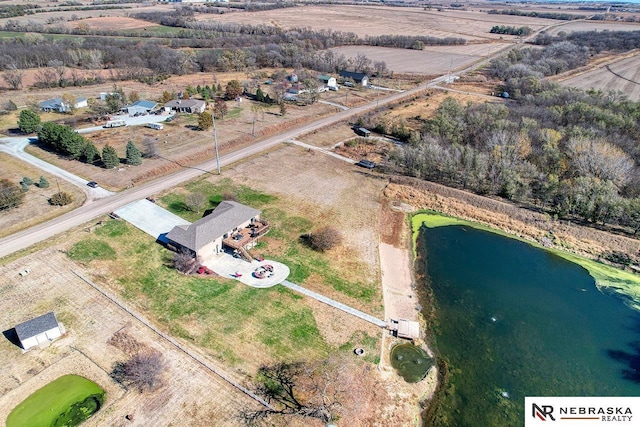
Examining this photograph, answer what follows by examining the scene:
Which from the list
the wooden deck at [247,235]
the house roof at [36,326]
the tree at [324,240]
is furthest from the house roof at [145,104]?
the house roof at [36,326]

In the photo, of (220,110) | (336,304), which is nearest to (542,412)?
(336,304)

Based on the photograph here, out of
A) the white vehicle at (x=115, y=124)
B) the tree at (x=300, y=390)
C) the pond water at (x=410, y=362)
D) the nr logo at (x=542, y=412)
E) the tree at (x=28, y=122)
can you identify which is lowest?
the pond water at (x=410, y=362)

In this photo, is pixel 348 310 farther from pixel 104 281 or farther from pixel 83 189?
pixel 83 189

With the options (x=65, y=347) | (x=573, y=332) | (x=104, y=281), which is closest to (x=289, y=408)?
(x=65, y=347)

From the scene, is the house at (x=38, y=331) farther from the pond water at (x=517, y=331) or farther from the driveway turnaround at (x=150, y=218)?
the pond water at (x=517, y=331)

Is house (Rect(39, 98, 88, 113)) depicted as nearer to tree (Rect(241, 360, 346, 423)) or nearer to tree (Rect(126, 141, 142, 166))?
tree (Rect(126, 141, 142, 166))

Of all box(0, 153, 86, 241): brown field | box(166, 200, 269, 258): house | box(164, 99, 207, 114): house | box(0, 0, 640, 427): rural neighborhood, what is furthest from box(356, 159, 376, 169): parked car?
box(0, 153, 86, 241): brown field
